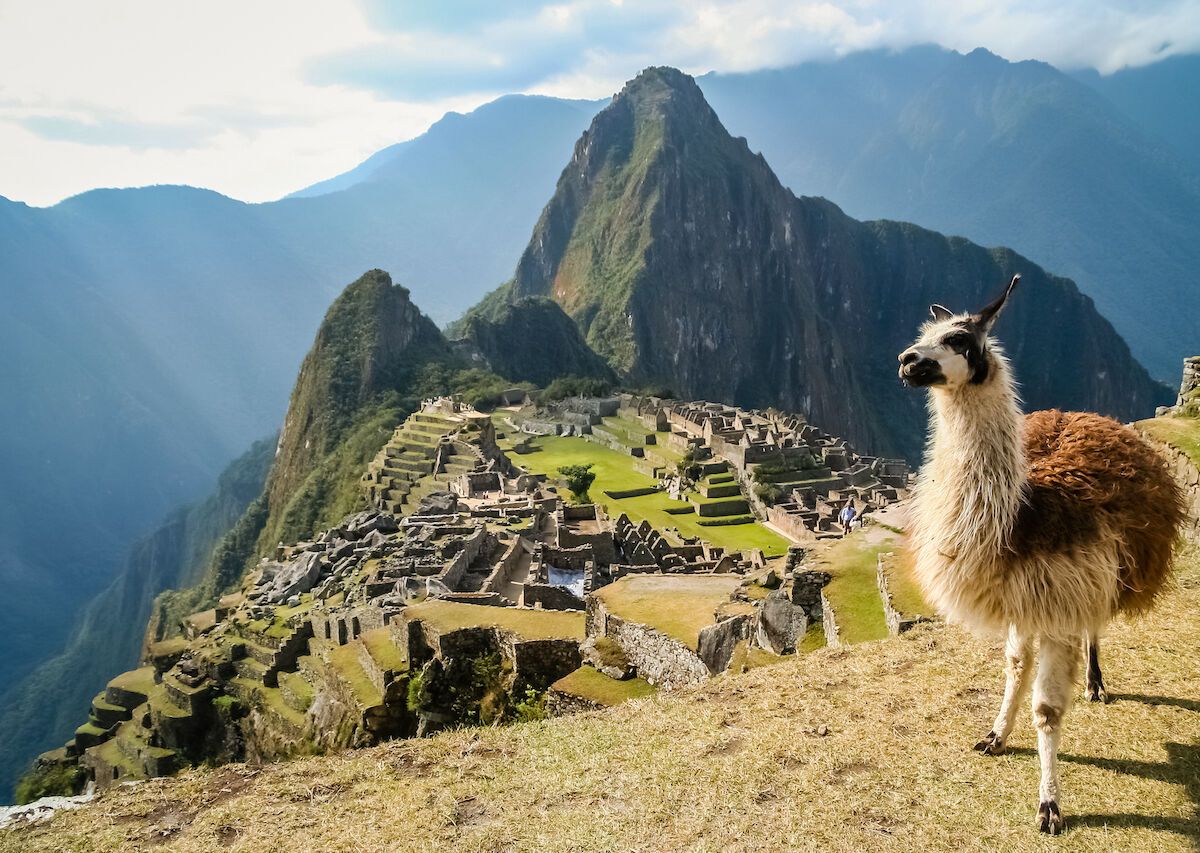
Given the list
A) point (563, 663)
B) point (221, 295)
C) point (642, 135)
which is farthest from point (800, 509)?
point (221, 295)

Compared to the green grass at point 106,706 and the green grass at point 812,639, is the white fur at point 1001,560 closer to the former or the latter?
the green grass at point 812,639

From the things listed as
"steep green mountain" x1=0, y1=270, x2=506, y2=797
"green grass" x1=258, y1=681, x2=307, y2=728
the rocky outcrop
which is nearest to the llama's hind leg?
the rocky outcrop

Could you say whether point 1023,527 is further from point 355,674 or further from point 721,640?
point 355,674

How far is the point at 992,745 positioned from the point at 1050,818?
65 cm

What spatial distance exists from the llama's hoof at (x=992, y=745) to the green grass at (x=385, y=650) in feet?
22.7

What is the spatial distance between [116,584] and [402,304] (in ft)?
126

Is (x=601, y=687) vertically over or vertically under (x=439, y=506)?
over

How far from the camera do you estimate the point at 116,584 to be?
81438 millimetres

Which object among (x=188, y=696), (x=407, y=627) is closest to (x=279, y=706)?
(x=188, y=696)

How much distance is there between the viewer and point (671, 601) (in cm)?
933

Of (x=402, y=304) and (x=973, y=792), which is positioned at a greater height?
(x=402, y=304)

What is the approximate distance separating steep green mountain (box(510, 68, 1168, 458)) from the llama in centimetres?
12092

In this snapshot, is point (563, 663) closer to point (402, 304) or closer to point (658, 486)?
point (658, 486)

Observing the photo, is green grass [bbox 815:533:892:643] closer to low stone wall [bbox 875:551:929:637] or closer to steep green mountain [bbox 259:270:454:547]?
low stone wall [bbox 875:551:929:637]
